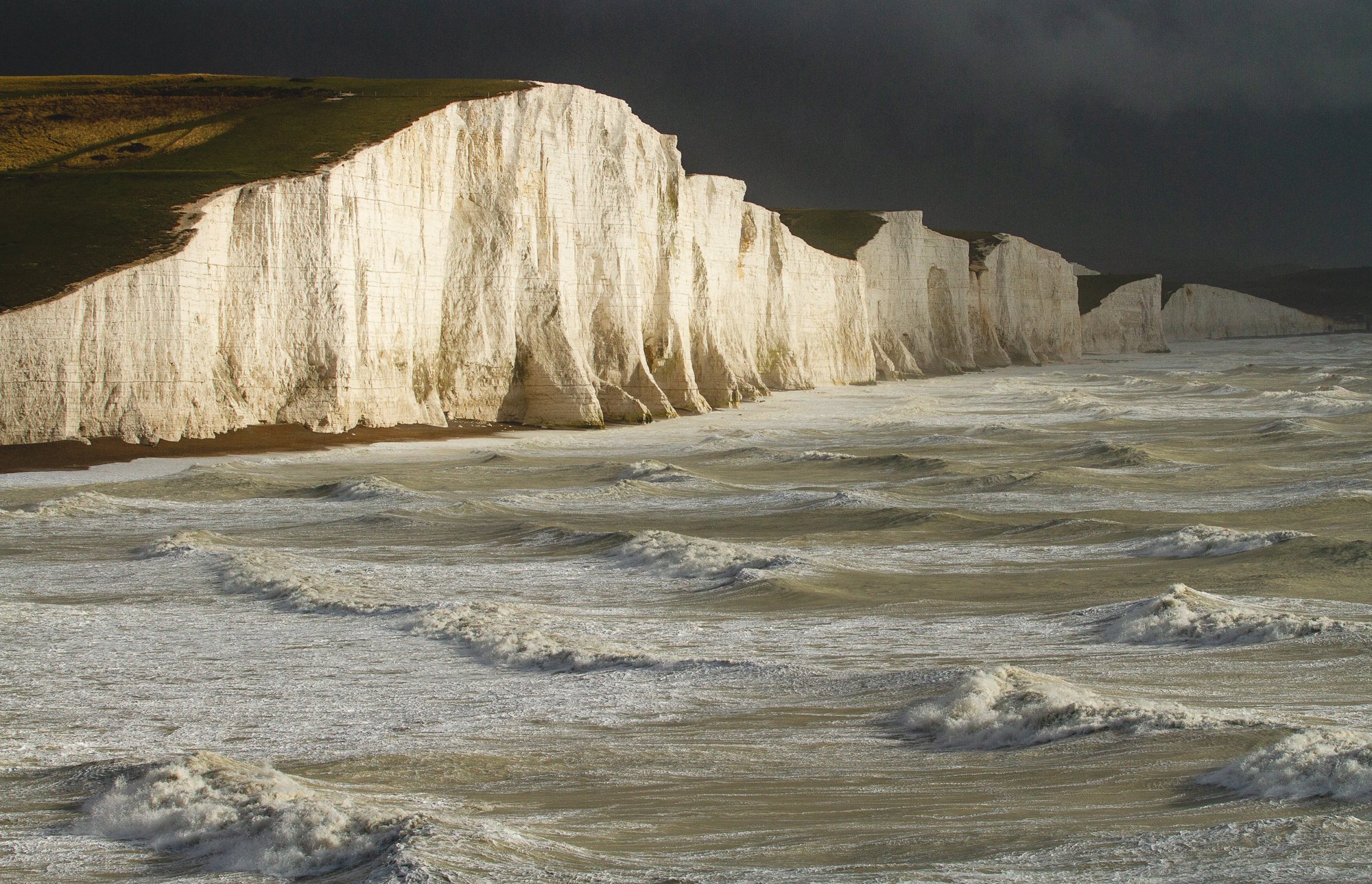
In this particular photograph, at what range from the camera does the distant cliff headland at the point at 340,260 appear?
84.8ft

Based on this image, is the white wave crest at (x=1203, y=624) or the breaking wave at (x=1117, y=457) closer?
the white wave crest at (x=1203, y=624)

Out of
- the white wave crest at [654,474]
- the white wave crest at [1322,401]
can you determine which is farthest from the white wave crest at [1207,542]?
the white wave crest at [1322,401]

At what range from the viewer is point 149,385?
26.2m

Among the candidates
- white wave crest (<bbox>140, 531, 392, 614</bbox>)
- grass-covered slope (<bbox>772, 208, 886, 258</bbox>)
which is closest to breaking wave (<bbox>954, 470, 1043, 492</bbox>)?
white wave crest (<bbox>140, 531, 392, 614</bbox>)

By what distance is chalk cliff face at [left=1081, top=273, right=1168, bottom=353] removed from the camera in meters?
122

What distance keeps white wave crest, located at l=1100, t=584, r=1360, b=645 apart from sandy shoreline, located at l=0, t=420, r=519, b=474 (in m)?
19.7

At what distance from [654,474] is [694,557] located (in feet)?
27.3

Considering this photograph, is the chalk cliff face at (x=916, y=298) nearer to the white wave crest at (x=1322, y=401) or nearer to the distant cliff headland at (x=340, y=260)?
the distant cliff headland at (x=340, y=260)

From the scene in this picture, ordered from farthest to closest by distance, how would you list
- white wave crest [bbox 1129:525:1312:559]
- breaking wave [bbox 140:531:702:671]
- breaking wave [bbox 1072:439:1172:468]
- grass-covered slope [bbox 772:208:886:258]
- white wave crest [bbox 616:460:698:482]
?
grass-covered slope [bbox 772:208:886:258], breaking wave [bbox 1072:439:1172:468], white wave crest [bbox 616:460:698:482], white wave crest [bbox 1129:525:1312:559], breaking wave [bbox 140:531:702:671]

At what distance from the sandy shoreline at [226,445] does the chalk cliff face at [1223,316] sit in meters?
127

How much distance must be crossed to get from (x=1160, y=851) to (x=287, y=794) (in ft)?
14.1

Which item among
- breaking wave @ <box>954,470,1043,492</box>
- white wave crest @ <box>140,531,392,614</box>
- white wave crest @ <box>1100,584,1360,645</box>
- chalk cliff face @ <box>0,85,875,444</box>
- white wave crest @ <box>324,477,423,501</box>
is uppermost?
chalk cliff face @ <box>0,85,875,444</box>

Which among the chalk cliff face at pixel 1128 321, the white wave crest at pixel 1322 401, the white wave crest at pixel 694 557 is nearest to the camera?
the white wave crest at pixel 694 557

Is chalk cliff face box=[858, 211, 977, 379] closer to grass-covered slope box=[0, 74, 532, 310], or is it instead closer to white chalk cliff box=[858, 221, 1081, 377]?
white chalk cliff box=[858, 221, 1081, 377]
